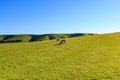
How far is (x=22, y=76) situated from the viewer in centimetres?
2402

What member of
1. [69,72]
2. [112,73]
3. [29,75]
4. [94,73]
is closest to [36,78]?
[29,75]

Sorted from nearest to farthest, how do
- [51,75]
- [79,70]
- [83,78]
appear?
[83,78] < [51,75] < [79,70]

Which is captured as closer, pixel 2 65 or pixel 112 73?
pixel 112 73

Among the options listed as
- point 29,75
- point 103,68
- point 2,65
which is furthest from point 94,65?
point 2,65

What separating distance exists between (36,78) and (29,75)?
1.56m

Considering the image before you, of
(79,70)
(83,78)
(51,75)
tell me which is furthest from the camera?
(79,70)

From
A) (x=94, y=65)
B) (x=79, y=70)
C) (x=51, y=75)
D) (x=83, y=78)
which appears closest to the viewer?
(x=83, y=78)

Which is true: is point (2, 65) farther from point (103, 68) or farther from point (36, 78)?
point (103, 68)

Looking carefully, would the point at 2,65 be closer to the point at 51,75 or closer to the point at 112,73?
the point at 51,75

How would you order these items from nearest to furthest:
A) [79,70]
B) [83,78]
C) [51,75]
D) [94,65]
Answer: [83,78]
[51,75]
[79,70]
[94,65]

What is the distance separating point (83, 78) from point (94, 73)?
86.7 inches

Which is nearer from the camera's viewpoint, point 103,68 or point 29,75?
point 29,75

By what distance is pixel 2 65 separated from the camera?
3036 centimetres

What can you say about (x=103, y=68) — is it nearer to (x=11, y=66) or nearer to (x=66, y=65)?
(x=66, y=65)
